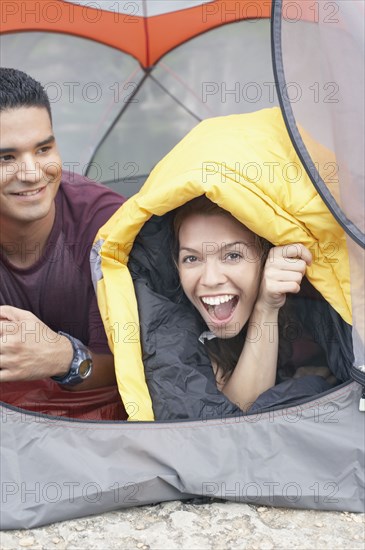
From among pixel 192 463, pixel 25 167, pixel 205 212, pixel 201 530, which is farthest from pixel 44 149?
pixel 201 530

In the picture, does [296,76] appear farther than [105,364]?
No

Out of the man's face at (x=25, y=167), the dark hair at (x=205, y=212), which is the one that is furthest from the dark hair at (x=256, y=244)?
the man's face at (x=25, y=167)

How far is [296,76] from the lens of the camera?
176 centimetres

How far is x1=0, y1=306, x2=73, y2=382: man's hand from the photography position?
1856mm

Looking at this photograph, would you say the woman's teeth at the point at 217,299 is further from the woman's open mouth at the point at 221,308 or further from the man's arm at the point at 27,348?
the man's arm at the point at 27,348

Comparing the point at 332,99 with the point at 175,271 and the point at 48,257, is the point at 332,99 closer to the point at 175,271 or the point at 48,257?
the point at 175,271

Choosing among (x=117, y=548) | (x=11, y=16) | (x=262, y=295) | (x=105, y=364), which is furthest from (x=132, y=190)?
(x=117, y=548)

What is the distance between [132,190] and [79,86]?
384 mm

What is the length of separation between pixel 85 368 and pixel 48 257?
31cm

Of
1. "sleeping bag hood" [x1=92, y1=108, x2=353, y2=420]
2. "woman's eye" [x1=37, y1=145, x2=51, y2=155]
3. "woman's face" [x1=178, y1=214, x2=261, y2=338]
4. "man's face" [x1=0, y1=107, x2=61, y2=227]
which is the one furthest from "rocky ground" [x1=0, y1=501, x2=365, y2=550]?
"woman's eye" [x1=37, y1=145, x2=51, y2=155]

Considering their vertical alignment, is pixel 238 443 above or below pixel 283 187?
below

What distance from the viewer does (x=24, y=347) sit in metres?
1.86

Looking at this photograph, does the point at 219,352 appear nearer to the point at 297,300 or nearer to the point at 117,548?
the point at 297,300

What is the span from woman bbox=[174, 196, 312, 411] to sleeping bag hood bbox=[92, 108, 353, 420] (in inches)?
2.3
